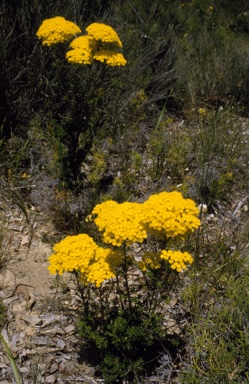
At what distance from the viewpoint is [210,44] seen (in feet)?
19.7

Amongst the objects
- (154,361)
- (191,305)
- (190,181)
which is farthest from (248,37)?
(154,361)

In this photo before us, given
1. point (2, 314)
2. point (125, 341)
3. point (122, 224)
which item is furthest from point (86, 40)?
point (125, 341)

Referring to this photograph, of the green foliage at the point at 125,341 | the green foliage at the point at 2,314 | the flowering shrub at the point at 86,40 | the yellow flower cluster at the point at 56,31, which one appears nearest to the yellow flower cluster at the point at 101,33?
the flowering shrub at the point at 86,40

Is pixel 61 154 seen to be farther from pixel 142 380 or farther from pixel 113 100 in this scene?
pixel 142 380

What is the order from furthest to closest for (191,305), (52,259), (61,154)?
1. (61,154)
2. (191,305)
3. (52,259)

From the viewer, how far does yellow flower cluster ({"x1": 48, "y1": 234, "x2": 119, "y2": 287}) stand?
6.42ft

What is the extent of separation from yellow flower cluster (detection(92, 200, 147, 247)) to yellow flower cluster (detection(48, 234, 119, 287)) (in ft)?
0.34

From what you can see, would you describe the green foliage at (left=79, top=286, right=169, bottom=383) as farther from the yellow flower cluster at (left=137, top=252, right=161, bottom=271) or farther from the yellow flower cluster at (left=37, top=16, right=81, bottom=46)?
the yellow flower cluster at (left=37, top=16, right=81, bottom=46)

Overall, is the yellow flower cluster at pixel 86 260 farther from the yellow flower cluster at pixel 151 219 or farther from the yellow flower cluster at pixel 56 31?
the yellow flower cluster at pixel 56 31

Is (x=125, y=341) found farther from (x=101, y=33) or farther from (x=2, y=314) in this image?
(x=101, y=33)

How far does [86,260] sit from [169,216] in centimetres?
44

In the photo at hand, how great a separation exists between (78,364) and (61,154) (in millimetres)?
1599

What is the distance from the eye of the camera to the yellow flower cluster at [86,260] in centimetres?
196

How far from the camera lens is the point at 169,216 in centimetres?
186
